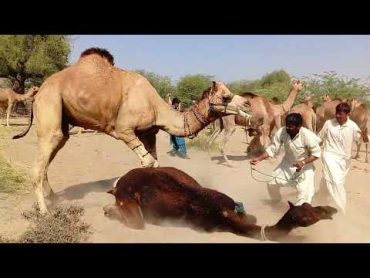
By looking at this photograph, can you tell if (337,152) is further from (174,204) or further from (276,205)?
(174,204)

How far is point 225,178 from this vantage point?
994 cm

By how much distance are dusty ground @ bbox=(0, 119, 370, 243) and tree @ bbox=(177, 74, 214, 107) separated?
48.1ft

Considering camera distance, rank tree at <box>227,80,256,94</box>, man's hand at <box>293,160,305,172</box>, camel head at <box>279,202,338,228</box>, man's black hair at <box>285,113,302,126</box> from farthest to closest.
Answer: tree at <box>227,80,256,94</box>
man's black hair at <box>285,113,302,126</box>
man's hand at <box>293,160,305,172</box>
camel head at <box>279,202,338,228</box>

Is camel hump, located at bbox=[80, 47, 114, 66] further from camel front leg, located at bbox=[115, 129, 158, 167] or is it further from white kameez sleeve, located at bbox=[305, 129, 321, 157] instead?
white kameez sleeve, located at bbox=[305, 129, 321, 157]

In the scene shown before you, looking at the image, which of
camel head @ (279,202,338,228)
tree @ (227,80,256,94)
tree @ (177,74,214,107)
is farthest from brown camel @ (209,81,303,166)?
tree @ (227,80,256,94)

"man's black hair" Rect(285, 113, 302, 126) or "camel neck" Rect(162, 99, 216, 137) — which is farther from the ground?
"man's black hair" Rect(285, 113, 302, 126)

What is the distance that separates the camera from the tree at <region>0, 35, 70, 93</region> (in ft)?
88.6

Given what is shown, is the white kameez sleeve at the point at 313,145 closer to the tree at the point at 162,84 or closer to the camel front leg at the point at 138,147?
the camel front leg at the point at 138,147

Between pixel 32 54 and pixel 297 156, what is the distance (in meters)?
23.6

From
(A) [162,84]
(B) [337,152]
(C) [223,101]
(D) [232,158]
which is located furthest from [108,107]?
(A) [162,84]

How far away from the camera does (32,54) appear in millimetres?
27328
